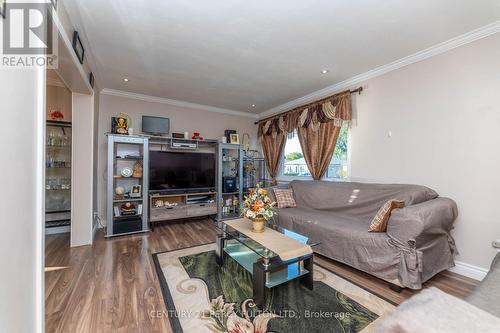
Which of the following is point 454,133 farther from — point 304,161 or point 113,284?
point 113,284

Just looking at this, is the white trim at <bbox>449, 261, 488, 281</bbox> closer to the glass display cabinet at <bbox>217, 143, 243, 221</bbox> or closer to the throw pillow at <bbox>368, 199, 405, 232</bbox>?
the throw pillow at <bbox>368, 199, 405, 232</bbox>

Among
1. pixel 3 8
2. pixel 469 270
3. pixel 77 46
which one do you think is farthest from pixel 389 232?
pixel 77 46

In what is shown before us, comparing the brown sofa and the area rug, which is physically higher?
the brown sofa

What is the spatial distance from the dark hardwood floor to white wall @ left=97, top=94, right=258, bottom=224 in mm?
1308

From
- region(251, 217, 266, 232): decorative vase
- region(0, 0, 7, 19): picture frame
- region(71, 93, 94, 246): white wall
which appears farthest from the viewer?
region(71, 93, 94, 246): white wall

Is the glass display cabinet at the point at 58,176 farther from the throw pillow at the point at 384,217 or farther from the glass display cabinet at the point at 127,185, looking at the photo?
the throw pillow at the point at 384,217

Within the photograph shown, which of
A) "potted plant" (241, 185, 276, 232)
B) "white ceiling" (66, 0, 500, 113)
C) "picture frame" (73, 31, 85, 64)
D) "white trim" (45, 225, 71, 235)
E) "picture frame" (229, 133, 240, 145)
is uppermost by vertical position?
"white ceiling" (66, 0, 500, 113)

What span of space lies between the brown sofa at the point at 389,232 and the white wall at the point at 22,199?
248 centimetres

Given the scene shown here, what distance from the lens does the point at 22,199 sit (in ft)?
3.38

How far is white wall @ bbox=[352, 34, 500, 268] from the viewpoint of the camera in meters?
2.11

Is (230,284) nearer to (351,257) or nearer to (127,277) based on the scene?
(127,277)

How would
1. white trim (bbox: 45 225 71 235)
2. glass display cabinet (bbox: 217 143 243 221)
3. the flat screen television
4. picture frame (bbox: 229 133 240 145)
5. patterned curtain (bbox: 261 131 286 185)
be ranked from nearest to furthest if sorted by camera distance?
1. white trim (bbox: 45 225 71 235)
2. the flat screen television
3. glass display cabinet (bbox: 217 143 243 221)
4. patterned curtain (bbox: 261 131 286 185)
5. picture frame (bbox: 229 133 240 145)

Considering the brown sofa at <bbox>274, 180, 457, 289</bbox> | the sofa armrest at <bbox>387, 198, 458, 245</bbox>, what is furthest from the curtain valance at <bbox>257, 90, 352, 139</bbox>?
the sofa armrest at <bbox>387, 198, 458, 245</bbox>

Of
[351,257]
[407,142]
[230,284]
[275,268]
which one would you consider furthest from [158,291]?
[407,142]
